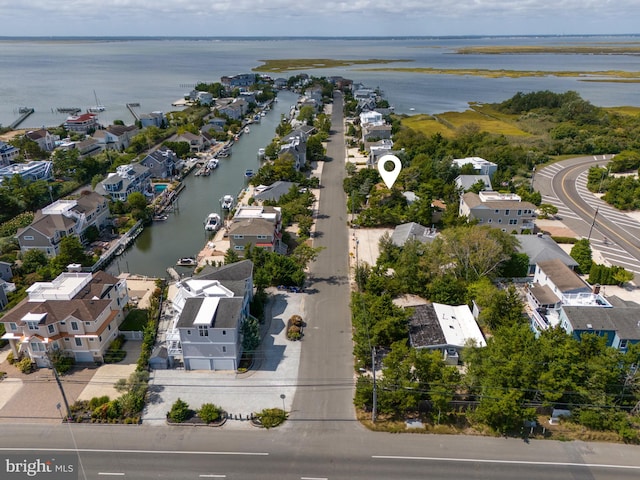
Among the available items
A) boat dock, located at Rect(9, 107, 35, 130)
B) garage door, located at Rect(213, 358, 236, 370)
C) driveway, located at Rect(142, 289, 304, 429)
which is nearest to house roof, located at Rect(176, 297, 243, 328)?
garage door, located at Rect(213, 358, 236, 370)

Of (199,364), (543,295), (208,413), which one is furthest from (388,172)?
(208,413)

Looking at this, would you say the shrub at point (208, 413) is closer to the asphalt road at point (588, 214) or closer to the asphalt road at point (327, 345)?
the asphalt road at point (327, 345)

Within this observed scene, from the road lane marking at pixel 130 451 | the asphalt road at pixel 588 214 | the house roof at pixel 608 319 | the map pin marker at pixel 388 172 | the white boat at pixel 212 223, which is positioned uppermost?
the map pin marker at pixel 388 172

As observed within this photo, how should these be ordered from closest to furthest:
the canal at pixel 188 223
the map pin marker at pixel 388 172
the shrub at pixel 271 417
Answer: the shrub at pixel 271 417
the canal at pixel 188 223
the map pin marker at pixel 388 172

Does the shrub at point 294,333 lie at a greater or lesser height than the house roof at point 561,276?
lesser

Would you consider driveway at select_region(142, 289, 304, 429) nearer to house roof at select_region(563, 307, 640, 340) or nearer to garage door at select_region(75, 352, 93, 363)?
garage door at select_region(75, 352, 93, 363)

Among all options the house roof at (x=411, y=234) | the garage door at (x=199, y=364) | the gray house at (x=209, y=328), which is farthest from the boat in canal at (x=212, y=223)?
the garage door at (x=199, y=364)
